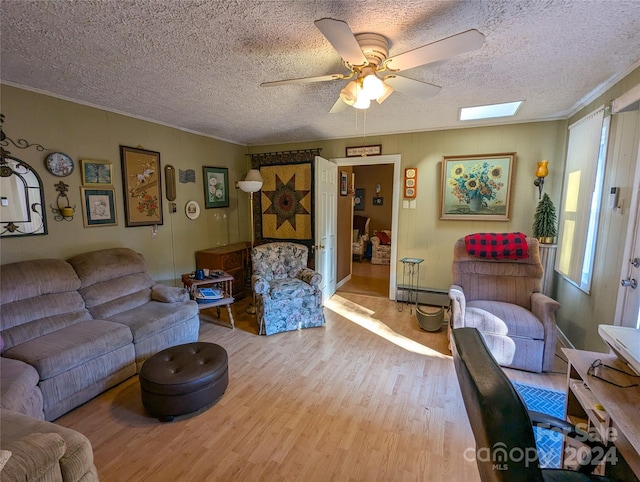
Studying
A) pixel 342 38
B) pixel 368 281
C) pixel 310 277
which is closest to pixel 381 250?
pixel 368 281

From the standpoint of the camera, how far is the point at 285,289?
3.42 meters

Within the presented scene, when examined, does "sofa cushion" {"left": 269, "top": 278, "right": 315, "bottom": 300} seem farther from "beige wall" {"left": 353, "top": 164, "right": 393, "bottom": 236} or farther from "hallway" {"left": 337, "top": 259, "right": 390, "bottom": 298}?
"beige wall" {"left": 353, "top": 164, "right": 393, "bottom": 236}

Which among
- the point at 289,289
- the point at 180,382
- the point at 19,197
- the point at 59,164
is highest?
the point at 59,164

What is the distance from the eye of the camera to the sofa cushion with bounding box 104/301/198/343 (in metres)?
2.55

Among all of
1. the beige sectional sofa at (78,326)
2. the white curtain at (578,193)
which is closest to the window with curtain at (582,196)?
the white curtain at (578,193)

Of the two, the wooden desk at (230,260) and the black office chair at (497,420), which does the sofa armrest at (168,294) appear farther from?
the black office chair at (497,420)

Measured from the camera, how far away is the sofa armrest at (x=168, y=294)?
3.04 m

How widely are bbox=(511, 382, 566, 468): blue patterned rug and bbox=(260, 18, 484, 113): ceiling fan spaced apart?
80.0 inches

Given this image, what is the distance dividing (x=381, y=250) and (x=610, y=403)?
5828mm

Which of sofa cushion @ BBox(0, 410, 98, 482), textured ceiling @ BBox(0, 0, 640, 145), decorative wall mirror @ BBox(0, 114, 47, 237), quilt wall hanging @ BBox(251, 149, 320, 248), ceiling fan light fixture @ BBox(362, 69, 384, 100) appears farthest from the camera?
quilt wall hanging @ BBox(251, 149, 320, 248)

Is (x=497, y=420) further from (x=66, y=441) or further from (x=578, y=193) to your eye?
(x=578, y=193)

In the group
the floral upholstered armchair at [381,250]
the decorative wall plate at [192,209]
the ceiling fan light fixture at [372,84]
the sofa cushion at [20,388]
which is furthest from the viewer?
the floral upholstered armchair at [381,250]

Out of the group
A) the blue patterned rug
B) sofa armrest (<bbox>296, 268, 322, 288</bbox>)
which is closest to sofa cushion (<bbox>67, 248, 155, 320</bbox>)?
sofa armrest (<bbox>296, 268, 322, 288</bbox>)

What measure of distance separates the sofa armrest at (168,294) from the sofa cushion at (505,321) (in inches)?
108
